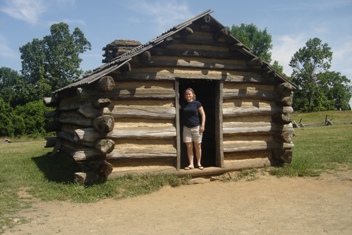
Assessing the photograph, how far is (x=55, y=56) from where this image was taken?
1864 inches

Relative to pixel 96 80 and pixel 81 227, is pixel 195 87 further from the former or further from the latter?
pixel 81 227

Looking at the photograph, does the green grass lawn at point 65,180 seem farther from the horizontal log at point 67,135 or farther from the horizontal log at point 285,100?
the horizontal log at point 285,100

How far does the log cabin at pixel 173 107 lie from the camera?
7.99 meters

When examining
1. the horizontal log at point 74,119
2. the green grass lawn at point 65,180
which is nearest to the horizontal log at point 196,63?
the horizontal log at point 74,119

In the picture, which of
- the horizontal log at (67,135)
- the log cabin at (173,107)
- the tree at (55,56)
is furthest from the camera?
the tree at (55,56)

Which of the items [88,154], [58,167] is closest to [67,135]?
[58,167]

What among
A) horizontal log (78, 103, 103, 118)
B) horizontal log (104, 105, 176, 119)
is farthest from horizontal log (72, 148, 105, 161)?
horizontal log (104, 105, 176, 119)

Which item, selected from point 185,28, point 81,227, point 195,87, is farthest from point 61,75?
point 81,227

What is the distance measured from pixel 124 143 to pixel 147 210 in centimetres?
220

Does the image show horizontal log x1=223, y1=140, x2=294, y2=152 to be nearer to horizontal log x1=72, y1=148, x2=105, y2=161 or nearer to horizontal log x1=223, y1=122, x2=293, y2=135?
horizontal log x1=223, y1=122, x2=293, y2=135

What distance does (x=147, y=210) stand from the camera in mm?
6551

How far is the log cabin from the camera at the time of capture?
314 inches

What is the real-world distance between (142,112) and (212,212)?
320 centimetres

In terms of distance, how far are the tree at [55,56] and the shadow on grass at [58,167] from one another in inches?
1411
